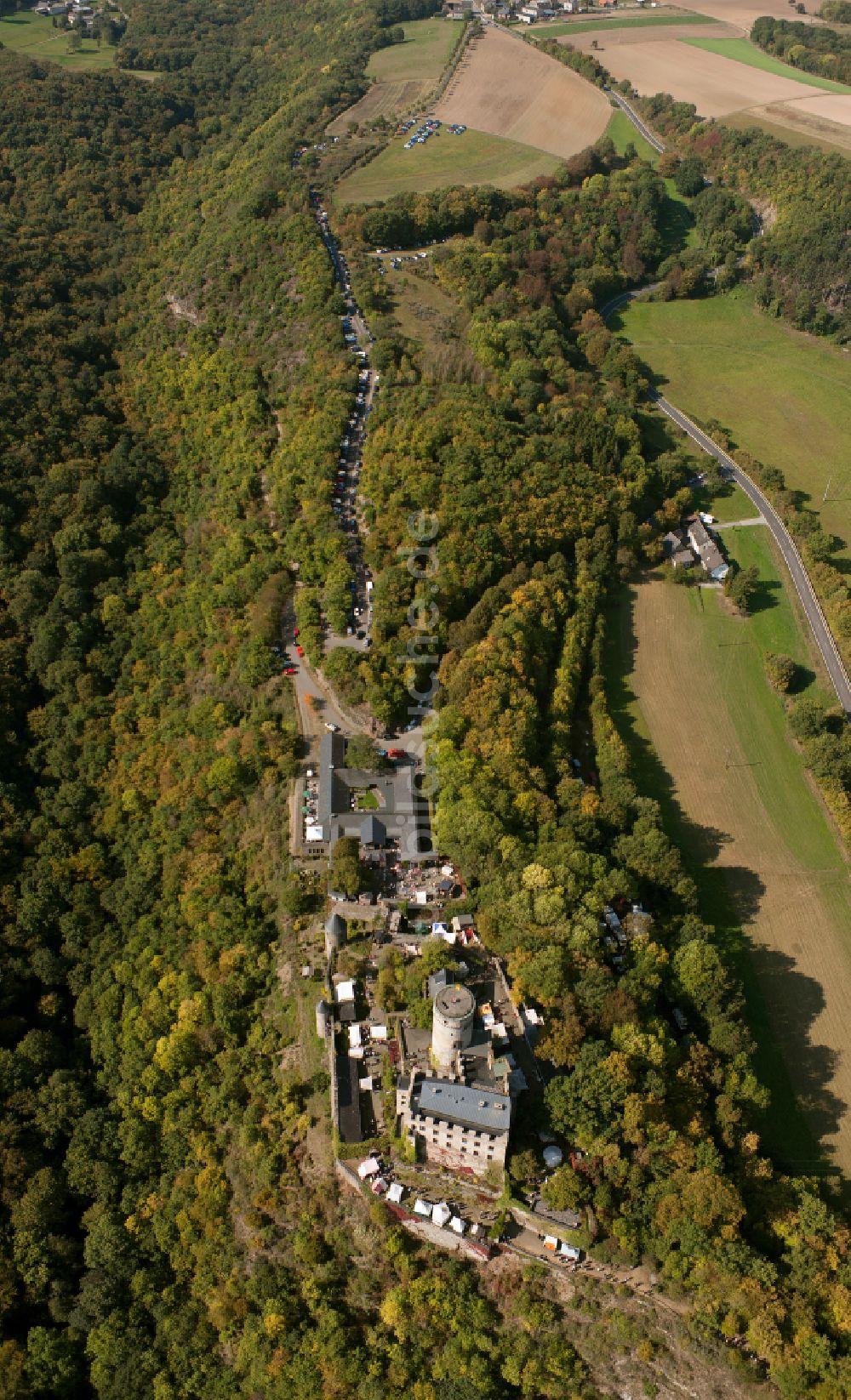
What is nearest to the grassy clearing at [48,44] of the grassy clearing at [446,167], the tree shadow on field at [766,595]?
the grassy clearing at [446,167]

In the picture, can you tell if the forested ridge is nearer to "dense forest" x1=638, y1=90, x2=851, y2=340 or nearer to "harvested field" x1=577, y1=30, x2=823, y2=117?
"dense forest" x1=638, y1=90, x2=851, y2=340

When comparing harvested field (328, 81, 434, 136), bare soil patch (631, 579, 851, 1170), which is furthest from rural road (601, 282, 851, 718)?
harvested field (328, 81, 434, 136)

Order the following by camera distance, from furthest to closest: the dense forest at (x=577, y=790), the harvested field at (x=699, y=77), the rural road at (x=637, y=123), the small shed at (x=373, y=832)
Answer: the harvested field at (x=699, y=77)
the rural road at (x=637, y=123)
the small shed at (x=373, y=832)
the dense forest at (x=577, y=790)

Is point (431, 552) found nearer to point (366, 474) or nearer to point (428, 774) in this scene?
point (366, 474)

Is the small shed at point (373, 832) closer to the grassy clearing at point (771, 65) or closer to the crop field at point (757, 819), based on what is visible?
the crop field at point (757, 819)

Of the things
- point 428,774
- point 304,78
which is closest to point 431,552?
point 428,774

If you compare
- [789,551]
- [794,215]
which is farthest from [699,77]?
[789,551]
